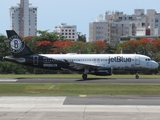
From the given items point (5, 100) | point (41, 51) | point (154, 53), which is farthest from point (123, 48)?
point (5, 100)

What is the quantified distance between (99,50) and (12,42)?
40.8 meters

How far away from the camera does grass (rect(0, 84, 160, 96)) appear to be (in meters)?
34.8

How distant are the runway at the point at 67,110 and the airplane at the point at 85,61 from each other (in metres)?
23.9

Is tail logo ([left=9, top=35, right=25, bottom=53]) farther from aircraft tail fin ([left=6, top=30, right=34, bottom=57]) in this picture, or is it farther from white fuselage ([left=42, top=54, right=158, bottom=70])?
white fuselage ([left=42, top=54, right=158, bottom=70])

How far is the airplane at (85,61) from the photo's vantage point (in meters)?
51.4

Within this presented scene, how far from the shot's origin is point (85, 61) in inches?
2071

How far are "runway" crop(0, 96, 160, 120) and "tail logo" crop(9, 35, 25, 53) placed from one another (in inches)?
1033

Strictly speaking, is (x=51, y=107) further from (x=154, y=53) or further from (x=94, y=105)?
(x=154, y=53)

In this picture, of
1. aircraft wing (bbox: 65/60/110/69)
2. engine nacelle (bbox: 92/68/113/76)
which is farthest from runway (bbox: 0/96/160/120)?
aircraft wing (bbox: 65/60/110/69)

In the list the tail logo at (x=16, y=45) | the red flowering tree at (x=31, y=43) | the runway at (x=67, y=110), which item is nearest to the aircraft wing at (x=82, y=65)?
the tail logo at (x=16, y=45)

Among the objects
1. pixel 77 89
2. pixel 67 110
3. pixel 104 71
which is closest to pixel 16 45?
pixel 104 71

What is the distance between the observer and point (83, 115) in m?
20.6

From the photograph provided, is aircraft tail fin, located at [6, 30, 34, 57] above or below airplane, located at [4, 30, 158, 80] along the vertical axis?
above

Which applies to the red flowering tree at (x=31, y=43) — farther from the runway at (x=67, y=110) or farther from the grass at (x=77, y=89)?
the runway at (x=67, y=110)
